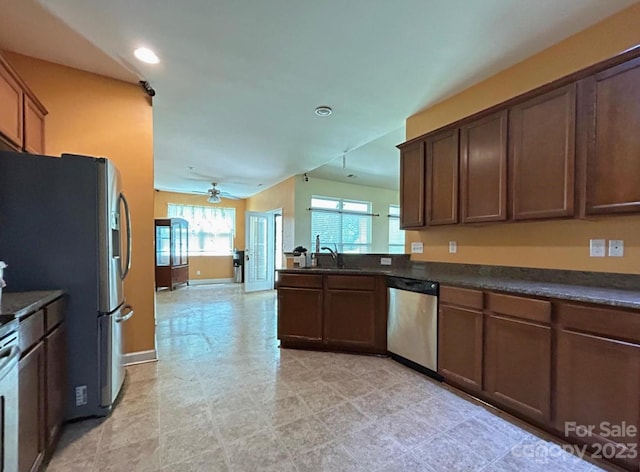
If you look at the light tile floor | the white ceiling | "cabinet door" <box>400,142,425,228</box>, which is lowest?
the light tile floor

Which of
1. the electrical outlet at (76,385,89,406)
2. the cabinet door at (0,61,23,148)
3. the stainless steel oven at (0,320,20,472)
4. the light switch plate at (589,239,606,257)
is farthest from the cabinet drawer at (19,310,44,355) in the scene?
the light switch plate at (589,239,606,257)

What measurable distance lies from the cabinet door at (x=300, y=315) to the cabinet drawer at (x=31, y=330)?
2.09 m

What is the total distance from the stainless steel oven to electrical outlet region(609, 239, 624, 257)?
3160 mm

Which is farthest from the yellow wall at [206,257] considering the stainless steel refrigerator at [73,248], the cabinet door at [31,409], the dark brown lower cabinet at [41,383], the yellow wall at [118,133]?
the cabinet door at [31,409]

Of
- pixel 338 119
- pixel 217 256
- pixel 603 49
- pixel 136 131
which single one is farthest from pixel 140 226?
pixel 217 256

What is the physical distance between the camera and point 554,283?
216cm

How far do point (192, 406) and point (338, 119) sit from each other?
3.09m

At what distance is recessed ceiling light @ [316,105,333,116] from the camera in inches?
126

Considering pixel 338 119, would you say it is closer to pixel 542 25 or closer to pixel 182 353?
pixel 542 25

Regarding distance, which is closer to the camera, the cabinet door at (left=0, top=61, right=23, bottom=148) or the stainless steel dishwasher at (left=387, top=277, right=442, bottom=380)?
the cabinet door at (left=0, top=61, right=23, bottom=148)

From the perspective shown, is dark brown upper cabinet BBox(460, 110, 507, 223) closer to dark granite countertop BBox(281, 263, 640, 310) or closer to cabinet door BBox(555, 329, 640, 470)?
dark granite countertop BBox(281, 263, 640, 310)

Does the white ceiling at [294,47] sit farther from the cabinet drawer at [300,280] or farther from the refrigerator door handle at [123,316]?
the refrigerator door handle at [123,316]

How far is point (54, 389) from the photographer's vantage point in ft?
5.55

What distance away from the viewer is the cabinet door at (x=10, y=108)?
1.89 m
